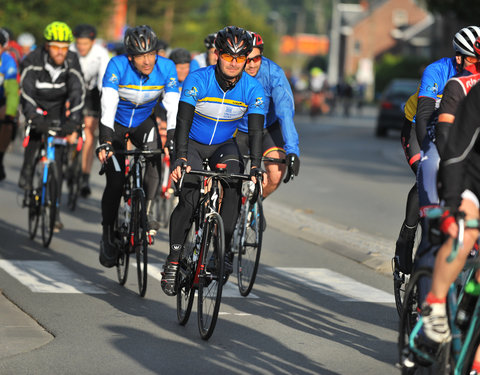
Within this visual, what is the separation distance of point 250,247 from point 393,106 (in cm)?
2327

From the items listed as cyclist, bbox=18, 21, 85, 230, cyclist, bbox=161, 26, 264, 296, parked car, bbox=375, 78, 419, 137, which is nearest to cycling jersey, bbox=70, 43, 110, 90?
cyclist, bbox=18, 21, 85, 230

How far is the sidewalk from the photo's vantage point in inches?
240

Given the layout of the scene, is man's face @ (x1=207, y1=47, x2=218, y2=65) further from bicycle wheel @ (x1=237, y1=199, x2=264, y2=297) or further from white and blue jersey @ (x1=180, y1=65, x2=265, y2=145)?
white and blue jersey @ (x1=180, y1=65, x2=265, y2=145)

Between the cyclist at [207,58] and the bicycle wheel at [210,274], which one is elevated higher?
the cyclist at [207,58]

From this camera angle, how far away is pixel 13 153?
2012 centimetres

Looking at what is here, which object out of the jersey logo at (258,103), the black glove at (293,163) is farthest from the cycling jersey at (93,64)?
the jersey logo at (258,103)

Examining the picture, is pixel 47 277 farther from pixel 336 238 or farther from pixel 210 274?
pixel 336 238

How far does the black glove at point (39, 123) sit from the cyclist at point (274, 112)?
2342 mm

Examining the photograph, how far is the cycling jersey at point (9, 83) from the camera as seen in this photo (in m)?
10.8

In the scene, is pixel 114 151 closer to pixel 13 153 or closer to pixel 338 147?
pixel 13 153

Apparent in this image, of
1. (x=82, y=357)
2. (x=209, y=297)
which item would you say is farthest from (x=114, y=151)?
(x=82, y=357)

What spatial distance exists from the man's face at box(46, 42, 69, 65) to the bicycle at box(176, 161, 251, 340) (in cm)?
355

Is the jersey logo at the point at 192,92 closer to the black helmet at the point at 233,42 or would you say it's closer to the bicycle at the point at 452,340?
the black helmet at the point at 233,42

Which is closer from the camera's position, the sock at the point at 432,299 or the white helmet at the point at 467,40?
the sock at the point at 432,299
